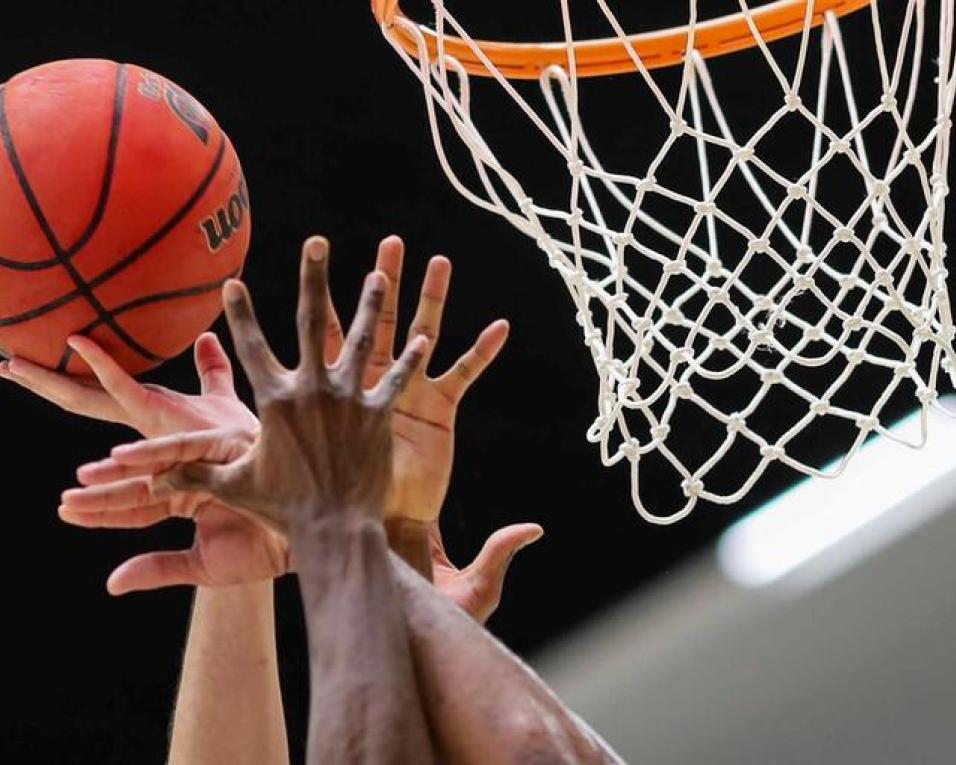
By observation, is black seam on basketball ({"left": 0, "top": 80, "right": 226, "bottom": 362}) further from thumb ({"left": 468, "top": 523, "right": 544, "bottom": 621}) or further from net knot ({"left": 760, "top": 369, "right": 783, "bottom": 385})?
net knot ({"left": 760, "top": 369, "right": 783, "bottom": 385})

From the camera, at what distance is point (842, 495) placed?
12.1 ft

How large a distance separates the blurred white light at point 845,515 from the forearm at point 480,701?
7.39ft

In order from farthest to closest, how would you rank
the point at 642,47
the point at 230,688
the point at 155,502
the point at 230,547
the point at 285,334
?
the point at 285,334 → the point at 642,47 → the point at 230,688 → the point at 230,547 → the point at 155,502

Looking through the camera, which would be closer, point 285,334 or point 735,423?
point 735,423

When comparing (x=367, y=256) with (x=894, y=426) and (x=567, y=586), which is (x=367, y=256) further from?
(x=894, y=426)

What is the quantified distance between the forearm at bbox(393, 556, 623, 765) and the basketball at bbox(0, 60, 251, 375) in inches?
20.7

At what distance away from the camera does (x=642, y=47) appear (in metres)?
2.30

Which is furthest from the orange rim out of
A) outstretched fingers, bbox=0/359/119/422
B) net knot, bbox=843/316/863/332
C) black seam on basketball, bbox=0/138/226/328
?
outstretched fingers, bbox=0/359/119/422

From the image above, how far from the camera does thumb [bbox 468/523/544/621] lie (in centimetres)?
183

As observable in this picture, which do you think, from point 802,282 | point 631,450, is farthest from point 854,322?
point 631,450

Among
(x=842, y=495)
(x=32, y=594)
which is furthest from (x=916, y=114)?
(x=32, y=594)

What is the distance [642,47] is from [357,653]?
1.22 m

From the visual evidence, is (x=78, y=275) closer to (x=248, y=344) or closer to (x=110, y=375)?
(x=110, y=375)

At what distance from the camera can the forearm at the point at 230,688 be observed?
200 centimetres
